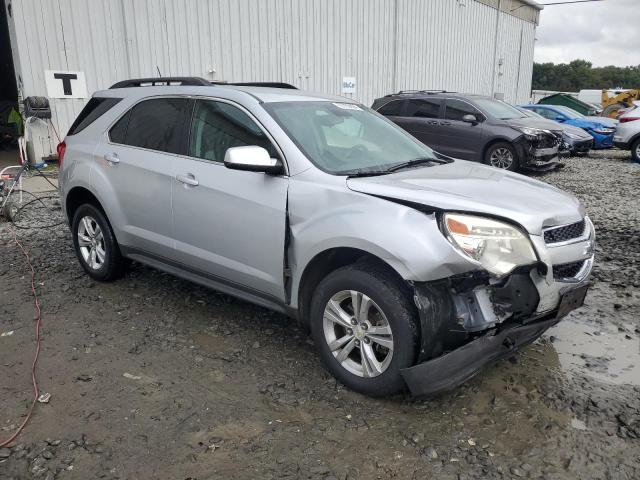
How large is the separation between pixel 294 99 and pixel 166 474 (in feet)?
8.47

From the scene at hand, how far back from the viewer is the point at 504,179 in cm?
353

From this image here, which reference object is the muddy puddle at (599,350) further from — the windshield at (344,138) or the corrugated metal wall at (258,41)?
the corrugated metal wall at (258,41)

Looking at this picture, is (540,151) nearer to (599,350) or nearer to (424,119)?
(424,119)

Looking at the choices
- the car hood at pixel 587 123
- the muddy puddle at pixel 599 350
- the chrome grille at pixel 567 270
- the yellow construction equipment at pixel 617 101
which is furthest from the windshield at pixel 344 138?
the yellow construction equipment at pixel 617 101

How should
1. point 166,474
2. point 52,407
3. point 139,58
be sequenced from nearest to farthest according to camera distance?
point 166,474 < point 52,407 < point 139,58

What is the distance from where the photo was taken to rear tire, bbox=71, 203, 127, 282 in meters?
4.63

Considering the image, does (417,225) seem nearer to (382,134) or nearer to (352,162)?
(352,162)

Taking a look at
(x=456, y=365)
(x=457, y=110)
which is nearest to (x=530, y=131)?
(x=457, y=110)

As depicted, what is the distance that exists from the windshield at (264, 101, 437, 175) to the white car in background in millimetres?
11608

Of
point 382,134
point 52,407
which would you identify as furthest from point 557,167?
point 52,407

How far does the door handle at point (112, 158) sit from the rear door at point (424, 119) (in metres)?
8.30

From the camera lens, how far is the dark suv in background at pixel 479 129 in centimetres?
1079

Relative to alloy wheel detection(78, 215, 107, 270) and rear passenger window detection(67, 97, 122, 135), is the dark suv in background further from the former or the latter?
alloy wheel detection(78, 215, 107, 270)

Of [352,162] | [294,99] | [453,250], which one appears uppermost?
[294,99]
